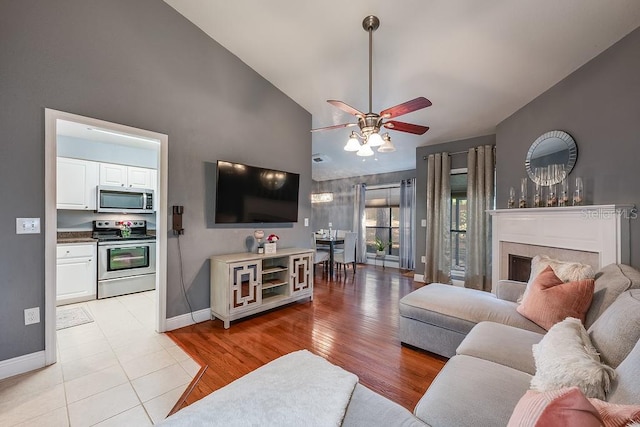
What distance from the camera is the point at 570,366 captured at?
41.4 inches

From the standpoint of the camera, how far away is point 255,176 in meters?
3.50

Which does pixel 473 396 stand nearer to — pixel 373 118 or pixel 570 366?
pixel 570 366

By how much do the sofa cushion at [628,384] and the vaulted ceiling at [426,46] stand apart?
102 inches

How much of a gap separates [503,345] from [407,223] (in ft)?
15.8

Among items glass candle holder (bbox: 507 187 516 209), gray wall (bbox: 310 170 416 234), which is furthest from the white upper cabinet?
glass candle holder (bbox: 507 187 516 209)

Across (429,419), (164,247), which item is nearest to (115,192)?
(164,247)

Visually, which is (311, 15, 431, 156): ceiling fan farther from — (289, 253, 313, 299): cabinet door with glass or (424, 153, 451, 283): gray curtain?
(424, 153, 451, 283): gray curtain

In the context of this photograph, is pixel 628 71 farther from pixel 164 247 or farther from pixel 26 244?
pixel 26 244

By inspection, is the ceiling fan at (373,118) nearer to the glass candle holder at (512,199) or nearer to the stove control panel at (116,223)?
the glass candle holder at (512,199)

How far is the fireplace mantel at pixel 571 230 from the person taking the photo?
2107mm

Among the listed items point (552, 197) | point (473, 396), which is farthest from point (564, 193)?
point (473, 396)

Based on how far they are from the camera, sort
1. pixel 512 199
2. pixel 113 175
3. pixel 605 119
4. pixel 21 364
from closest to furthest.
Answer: pixel 21 364 < pixel 605 119 < pixel 512 199 < pixel 113 175

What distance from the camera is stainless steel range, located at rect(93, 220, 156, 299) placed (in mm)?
3812

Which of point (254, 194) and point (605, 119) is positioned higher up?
point (605, 119)
